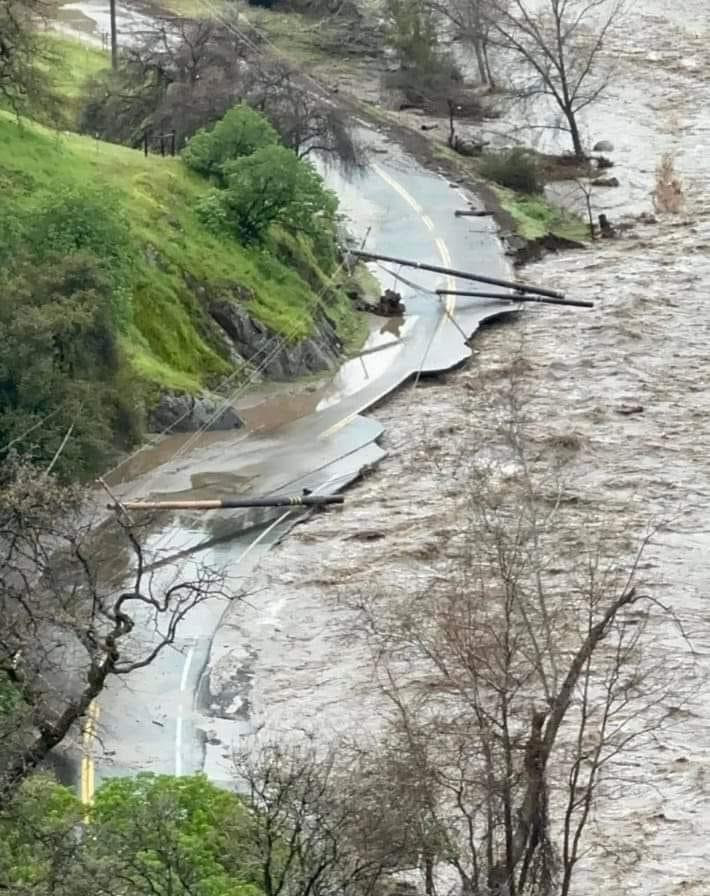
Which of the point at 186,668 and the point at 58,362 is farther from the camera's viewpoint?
the point at 58,362

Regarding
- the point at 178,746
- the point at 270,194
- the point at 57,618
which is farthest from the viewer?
the point at 270,194

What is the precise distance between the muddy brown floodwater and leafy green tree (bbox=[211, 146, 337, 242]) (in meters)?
6.87

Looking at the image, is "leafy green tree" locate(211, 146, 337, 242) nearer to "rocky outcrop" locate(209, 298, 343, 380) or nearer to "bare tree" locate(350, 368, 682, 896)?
"rocky outcrop" locate(209, 298, 343, 380)

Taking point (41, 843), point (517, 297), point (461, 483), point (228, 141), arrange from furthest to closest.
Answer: point (517, 297) < point (228, 141) < point (461, 483) < point (41, 843)

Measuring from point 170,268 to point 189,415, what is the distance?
6.73 m

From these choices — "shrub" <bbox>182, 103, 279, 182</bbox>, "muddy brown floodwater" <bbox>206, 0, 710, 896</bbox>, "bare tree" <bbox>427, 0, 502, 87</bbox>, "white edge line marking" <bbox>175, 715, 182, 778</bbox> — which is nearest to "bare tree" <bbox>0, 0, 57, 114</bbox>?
"shrub" <bbox>182, 103, 279, 182</bbox>

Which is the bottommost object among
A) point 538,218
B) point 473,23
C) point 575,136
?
point 538,218

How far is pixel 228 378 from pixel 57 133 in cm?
1050

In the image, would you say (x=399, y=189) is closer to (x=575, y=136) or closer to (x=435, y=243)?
(x=435, y=243)

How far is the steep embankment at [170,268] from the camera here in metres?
45.2

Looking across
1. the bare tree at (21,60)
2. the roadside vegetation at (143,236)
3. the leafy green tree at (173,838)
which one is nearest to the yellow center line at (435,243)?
the roadside vegetation at (143,236)

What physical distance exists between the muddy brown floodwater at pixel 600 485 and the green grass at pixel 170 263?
553cm

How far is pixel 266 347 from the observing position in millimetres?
52219

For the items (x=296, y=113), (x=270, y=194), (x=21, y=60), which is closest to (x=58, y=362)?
(x=21, y=60)
